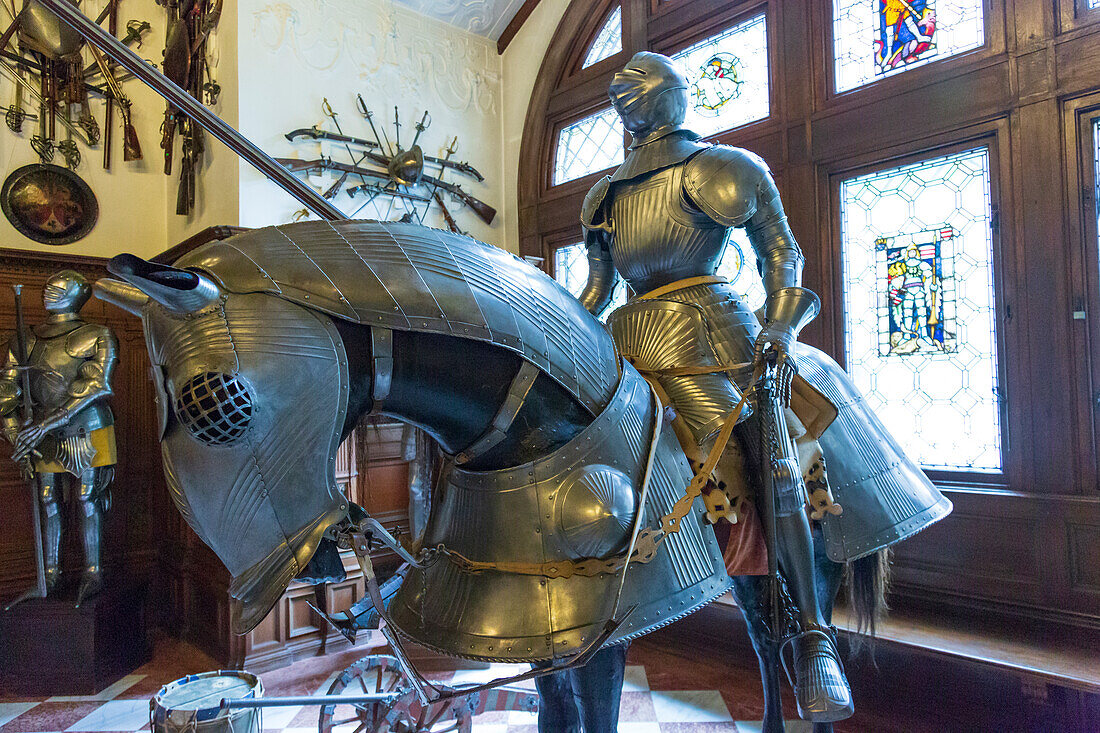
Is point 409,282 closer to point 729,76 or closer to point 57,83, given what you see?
point 729,76

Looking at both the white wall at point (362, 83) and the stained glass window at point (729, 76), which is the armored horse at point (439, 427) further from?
the white wall at point (362, 83)

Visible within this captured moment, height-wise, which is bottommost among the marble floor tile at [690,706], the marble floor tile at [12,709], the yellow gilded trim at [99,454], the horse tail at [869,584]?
the marble floor tile at [12,709]

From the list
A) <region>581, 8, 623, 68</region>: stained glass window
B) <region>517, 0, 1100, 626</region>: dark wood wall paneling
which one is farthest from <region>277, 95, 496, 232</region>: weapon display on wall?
<region>517, 0, 1100, 626</region>: dark wood wall paneling

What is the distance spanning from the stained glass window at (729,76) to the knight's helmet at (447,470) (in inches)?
120

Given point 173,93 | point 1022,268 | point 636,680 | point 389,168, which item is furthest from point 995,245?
point 389,168

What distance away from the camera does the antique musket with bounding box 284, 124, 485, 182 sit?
4.14 metres

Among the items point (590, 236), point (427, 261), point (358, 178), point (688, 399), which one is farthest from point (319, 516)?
point (358, 178)

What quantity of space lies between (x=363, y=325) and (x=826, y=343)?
3.05m

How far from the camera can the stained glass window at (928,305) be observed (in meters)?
3.05

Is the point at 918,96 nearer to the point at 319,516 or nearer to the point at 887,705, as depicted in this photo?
the point at 887,705

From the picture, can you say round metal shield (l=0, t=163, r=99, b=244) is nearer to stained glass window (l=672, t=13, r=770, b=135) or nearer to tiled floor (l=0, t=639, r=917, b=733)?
tiled floor (l=0, t=639, r=917, b=733)

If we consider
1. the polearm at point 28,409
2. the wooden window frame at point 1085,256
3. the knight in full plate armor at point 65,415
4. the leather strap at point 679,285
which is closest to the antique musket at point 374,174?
the knight in full plate armor at point 65,415

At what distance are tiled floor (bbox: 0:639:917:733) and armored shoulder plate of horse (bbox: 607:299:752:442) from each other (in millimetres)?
1704

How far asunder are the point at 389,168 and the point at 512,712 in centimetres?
326
